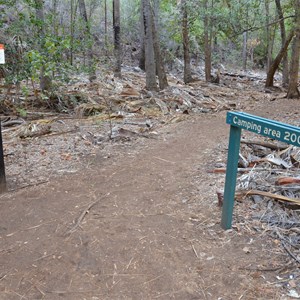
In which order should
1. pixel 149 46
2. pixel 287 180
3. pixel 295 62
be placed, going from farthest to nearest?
pixel 295 62
pixel 149 46
pixel 287 180

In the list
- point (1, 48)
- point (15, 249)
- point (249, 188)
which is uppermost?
point (1, 48)

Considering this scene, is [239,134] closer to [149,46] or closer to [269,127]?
[269,127]

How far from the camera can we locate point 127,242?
11.5ft

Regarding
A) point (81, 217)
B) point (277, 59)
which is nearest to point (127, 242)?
point (81, 217)

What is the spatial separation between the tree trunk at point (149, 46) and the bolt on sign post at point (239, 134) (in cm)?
923

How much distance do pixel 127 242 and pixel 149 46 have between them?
9632 mm

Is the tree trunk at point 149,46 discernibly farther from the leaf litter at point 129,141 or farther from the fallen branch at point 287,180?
the fallen branch at point 287,180

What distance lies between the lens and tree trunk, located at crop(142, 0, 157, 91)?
11555 mm

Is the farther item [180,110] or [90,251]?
[180,110]

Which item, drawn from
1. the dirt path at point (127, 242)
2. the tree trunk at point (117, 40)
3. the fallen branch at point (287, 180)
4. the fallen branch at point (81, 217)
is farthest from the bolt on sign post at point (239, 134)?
the tree trunk at point (117, 40)

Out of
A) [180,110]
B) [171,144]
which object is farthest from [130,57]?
[171,144]

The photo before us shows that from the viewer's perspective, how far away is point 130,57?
27578mm

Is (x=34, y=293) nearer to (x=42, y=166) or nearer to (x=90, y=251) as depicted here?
(x=90, y=251)

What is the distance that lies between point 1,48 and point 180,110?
24.1 feet
